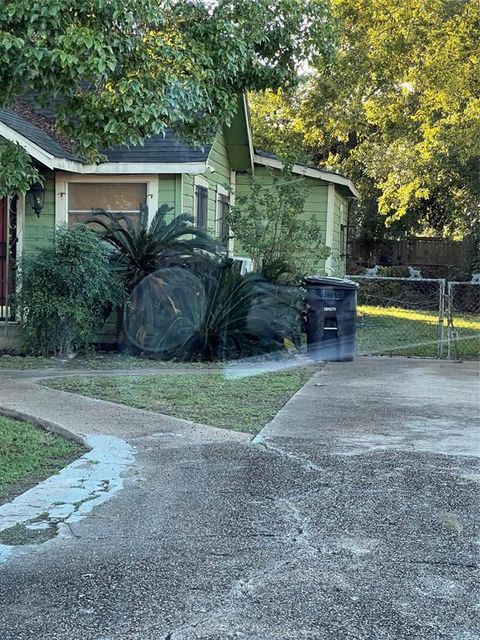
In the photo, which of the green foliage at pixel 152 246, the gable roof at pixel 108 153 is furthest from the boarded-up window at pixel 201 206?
the green foliage at pixel 152 246

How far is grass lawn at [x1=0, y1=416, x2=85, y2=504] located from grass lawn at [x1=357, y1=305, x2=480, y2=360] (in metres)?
7.28

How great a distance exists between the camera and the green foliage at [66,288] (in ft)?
36.2

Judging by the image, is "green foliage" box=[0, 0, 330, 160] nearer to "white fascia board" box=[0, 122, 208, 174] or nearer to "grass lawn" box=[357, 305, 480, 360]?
"white fascia board" box=[0, 122, 208, 174]

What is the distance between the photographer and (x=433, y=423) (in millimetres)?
7547

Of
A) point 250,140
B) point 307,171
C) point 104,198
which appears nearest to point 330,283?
point 104,198

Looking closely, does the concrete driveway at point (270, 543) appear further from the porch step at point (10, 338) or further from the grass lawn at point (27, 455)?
the porch step at point (10, 338)

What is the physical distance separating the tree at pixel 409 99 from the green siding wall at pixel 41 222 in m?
5.05

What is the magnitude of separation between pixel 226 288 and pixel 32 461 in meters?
5.91

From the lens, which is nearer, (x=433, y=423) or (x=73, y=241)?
(x=433, y=423)

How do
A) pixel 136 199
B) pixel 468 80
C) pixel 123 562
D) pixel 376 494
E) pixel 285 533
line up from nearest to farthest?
pixel 123 562, pixel 285 533, pixel 376 494, pixel 136 199, pixel 468 80

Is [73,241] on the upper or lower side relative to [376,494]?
upper

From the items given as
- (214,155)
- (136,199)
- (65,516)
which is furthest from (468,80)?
(65,516)

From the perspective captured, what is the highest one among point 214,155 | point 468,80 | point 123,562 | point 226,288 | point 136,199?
point 468,80

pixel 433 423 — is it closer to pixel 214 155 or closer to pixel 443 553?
pixel 443 553
